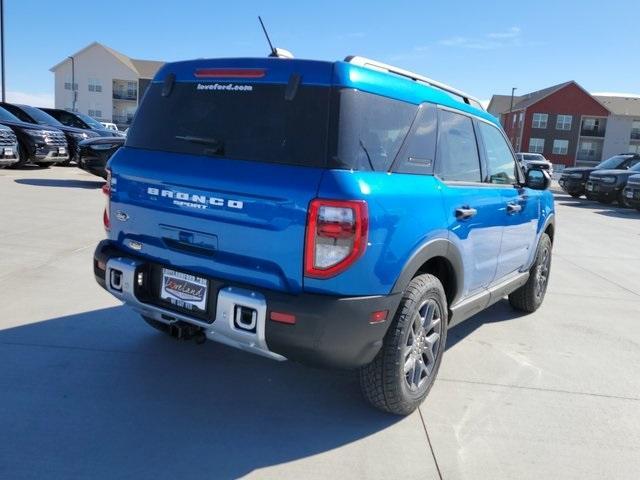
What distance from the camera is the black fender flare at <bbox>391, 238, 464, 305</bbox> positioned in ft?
9.87

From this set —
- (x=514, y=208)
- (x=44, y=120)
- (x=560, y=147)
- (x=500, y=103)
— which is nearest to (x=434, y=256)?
(x=514, y=208)

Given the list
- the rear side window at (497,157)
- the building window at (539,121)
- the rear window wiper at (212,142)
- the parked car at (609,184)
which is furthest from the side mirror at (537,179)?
the building window at (539,121)

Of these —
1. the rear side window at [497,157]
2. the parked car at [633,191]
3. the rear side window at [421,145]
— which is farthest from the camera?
the parked car at [633,191]

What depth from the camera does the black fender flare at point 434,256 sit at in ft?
9.87

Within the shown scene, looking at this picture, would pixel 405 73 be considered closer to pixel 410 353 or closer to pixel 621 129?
pixel 410 353

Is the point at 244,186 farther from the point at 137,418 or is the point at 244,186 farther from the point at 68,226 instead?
the point at 68,226

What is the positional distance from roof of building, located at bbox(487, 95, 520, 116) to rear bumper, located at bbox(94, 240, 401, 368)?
77214 millimetres

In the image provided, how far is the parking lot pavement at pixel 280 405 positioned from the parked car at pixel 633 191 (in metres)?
13.8

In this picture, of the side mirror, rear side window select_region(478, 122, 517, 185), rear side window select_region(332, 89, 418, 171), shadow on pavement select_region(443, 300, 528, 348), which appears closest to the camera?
rear side window select_region(332, 89, 418, 171)

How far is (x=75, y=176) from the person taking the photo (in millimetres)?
15391

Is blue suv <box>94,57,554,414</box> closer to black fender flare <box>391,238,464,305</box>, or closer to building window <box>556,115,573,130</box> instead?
black fender flare <box>391,238,464,305</box>

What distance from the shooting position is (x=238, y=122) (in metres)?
3.08

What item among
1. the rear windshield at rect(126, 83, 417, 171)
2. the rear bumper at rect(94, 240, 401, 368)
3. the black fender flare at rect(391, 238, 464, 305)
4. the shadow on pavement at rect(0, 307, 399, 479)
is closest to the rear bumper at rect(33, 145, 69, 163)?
the shadow on pavement at rect(0, 307, 399, 479)

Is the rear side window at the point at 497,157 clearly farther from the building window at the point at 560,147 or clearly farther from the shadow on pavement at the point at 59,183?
the building window at the point at 560,147
